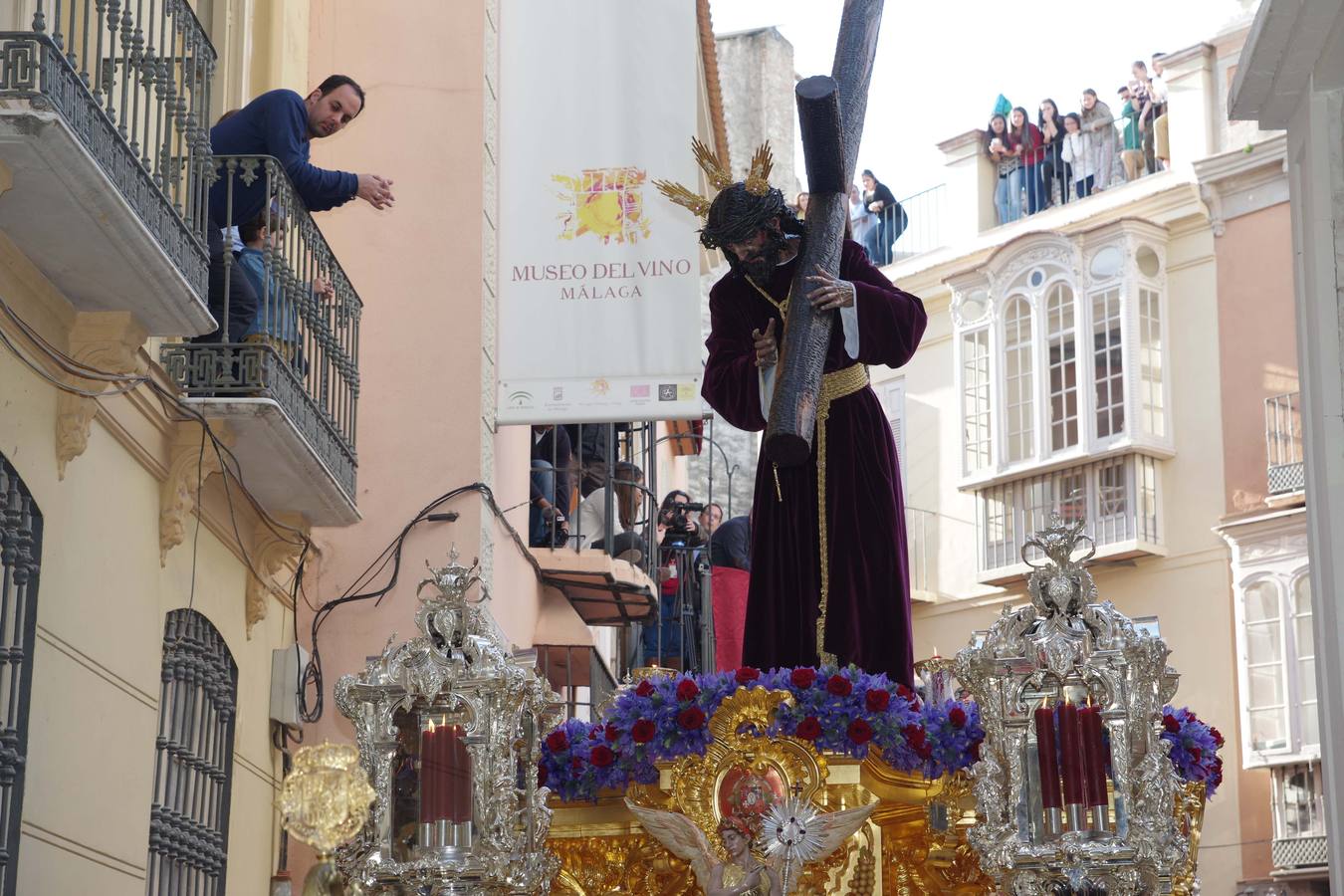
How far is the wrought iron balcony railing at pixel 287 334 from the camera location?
951 cm

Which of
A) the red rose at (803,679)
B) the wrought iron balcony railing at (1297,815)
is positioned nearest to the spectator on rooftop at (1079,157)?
the wrought iron balcony railing at (1297,815)

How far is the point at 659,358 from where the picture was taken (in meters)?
11.6

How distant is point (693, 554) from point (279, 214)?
22.7ft

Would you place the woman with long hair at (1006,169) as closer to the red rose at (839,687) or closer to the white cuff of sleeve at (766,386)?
the white cuff of sleeve at (766,386)

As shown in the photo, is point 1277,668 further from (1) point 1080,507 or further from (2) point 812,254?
(2) point 812,254

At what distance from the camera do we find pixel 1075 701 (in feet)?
18.5

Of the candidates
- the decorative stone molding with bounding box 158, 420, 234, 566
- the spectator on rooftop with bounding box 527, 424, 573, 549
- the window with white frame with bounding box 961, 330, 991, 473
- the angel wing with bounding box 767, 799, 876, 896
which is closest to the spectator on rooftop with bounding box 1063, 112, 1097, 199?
the window with white frame with bounding box 961, 330, 991, 473

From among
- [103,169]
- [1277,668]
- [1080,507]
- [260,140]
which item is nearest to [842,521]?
[103,169]

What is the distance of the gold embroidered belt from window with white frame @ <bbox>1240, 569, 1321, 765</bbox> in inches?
555

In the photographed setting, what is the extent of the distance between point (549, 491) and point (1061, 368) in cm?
1038

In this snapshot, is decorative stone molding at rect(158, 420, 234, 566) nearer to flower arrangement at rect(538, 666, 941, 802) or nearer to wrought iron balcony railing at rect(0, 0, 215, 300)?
wrought iron balcony railing at rect(0, 0, 215, 300)

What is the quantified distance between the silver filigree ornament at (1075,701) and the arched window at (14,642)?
3.59m

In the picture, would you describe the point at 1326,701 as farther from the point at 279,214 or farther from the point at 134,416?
the point at 279,214

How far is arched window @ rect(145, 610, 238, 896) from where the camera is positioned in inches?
378
